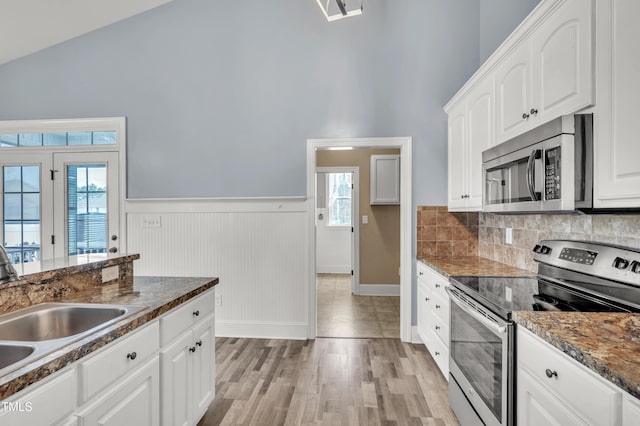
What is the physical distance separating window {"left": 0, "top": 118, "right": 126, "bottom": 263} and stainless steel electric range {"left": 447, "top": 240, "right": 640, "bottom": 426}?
355 cm

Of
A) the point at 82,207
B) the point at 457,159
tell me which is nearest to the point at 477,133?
the point at 457,159

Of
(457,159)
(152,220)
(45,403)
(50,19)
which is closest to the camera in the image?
(45,403)

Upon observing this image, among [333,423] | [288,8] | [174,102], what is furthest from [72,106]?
[333,423]

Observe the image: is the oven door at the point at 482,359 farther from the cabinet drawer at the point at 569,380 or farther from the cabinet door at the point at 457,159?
the cabinet door at the point at 457,159

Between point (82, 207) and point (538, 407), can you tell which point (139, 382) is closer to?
point (538, 407)

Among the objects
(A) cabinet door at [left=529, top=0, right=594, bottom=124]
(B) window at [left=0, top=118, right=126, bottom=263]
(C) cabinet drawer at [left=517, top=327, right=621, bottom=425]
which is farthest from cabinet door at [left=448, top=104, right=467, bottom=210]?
(B) window at [left=0, top=118, right=126, bottom=263]

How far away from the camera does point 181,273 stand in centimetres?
358

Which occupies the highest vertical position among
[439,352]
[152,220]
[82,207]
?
[82,207]

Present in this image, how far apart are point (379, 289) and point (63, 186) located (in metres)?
4.39

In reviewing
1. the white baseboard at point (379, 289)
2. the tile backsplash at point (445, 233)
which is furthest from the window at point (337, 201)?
the tile backsplash at point (445, 233)

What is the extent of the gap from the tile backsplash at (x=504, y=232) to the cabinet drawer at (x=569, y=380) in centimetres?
78

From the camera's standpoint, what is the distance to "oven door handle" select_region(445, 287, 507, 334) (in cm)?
142

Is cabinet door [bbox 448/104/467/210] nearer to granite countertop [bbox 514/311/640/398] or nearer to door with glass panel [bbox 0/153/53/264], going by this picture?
granite countertop [bbox 514/311/640/398]

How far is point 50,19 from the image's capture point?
10.9ft
